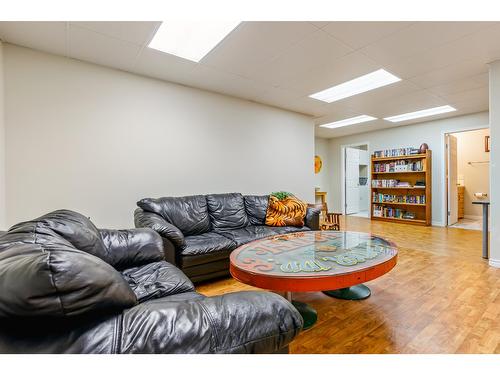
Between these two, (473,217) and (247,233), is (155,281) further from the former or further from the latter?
(473,217)

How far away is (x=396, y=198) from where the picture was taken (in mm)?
6223

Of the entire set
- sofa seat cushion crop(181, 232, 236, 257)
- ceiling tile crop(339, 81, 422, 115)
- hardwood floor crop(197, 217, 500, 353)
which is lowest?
hardwood floor crop(197, 217, 500, 353)

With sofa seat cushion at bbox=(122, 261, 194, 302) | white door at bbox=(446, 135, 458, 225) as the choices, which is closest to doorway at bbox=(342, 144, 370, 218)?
white door at bbox=(446, 135, 458, 225)

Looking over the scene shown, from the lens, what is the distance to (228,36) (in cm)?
238

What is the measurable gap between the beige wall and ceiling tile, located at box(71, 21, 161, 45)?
7.72 metres

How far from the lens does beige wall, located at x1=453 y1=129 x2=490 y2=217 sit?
6.61m

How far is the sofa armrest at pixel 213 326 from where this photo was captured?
0.71 meters

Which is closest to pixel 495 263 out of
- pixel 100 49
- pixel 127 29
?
pixel 127 29

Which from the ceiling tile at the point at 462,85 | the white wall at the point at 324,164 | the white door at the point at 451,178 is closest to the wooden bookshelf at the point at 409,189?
the white door at the point at 451,178

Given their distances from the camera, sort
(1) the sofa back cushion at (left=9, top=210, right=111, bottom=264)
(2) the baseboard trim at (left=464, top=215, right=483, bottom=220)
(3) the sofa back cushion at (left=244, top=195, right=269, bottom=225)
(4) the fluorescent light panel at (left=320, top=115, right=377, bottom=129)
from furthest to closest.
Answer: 1. (2) the baseboard trim at (left=464, top=215, right=483, bottom=220)
2. (4) the fluorescent light panel at (left=320, top=115, right=377, bottom=129)
3. (3) the sofa back cushion at (left=244, top=195, right=269, bottom=225)
4. (1) the sofa back cushion at (left=9, top=210, right=111, bottom=264)

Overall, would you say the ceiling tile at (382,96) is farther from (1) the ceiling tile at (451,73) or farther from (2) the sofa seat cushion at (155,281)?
(2) the sofa seat cushion at (155,281)

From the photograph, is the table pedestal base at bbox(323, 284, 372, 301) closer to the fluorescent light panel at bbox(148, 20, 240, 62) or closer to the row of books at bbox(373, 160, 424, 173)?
the fluorescent light panel at bbox(148, 20, 240, 62)

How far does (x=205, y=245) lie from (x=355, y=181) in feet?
21.0
